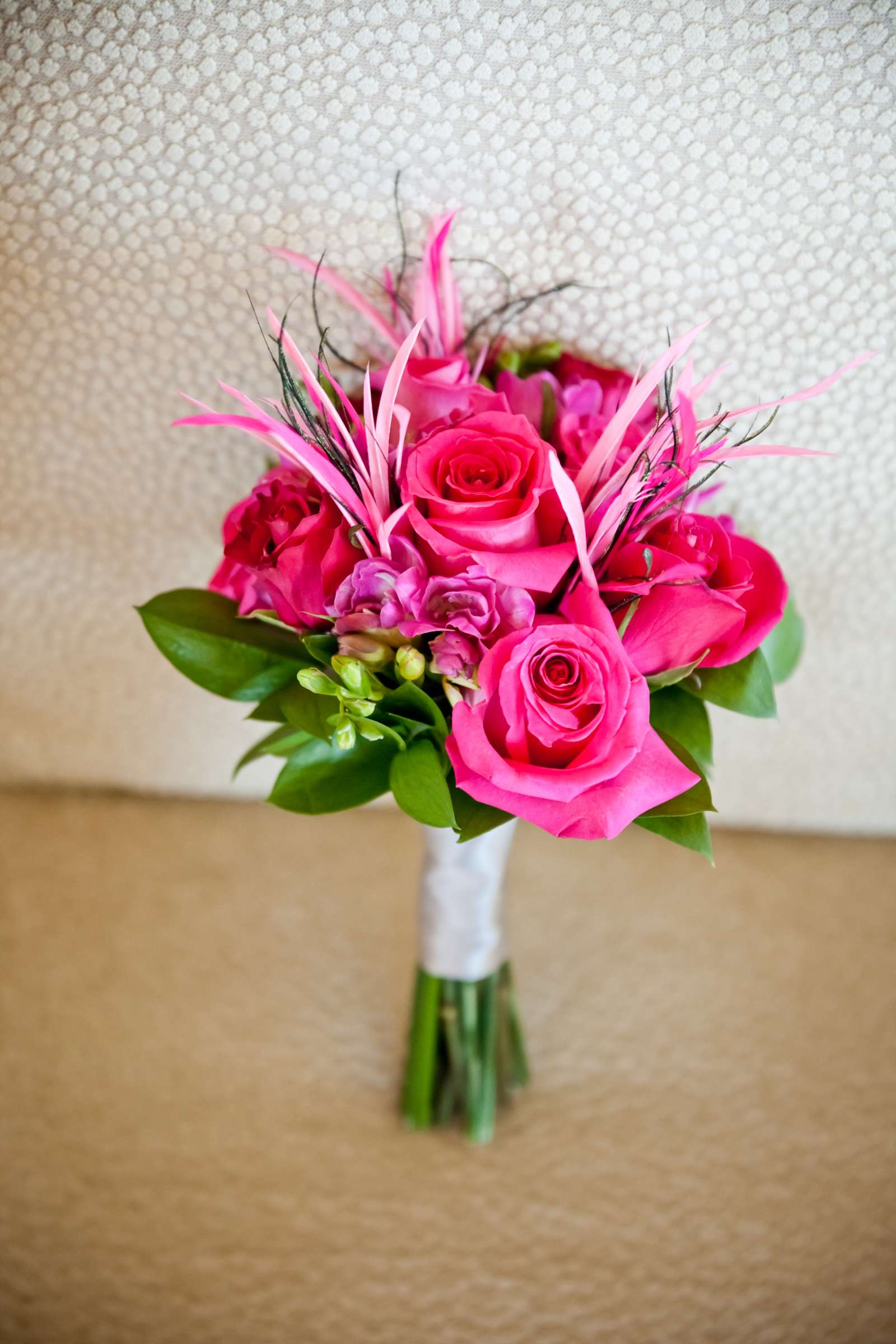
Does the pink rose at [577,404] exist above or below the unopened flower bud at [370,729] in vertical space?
above

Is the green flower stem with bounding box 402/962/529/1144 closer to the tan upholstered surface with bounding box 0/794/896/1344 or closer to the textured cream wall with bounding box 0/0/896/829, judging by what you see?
the tan upholstered surface with bounding box 0/794/896/1344

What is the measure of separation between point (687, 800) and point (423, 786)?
0.12m

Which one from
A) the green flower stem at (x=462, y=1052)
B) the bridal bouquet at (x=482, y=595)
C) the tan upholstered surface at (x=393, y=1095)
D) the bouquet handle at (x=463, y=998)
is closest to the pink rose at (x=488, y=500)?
the bridal bouquet at (x=482, y=595)

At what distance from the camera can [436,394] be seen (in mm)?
421

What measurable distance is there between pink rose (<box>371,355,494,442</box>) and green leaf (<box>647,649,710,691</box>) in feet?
0.50

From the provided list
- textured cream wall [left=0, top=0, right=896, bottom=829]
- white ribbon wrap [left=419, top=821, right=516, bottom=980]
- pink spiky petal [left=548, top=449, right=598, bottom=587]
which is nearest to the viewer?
pink spiky petal [left=548, top=449, right=598, bottom=587]

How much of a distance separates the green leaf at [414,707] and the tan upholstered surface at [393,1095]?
0.38 meters

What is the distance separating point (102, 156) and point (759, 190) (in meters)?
0.36

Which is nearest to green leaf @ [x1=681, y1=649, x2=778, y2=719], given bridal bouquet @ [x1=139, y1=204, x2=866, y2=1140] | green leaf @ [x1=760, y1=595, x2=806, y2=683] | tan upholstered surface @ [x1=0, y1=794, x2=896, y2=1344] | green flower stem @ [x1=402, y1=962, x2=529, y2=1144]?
bridal bouquet @ [x1=139, y1=204, x2=866, y2=1140]

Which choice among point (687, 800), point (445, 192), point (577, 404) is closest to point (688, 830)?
point (687, 800)

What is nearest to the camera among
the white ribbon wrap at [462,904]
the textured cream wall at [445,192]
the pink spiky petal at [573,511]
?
the pink spiky petal at [573,511]

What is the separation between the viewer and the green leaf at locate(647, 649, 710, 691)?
41cm

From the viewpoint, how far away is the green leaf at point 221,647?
0.48 meters

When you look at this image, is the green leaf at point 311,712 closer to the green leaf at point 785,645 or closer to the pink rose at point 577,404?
the pink rose at point 577,404
